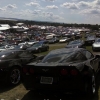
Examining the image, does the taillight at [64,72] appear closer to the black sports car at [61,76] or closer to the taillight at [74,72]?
the black sports car at [61,76]

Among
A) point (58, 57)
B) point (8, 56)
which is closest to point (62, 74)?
point (58, 57)

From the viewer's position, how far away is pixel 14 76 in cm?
693

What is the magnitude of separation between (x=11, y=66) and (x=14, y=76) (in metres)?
0.40

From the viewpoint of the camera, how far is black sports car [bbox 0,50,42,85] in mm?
6525

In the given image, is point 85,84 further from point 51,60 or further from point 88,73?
point 51,60

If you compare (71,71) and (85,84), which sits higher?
(71,71)

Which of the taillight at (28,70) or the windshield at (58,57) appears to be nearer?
the taillight at (28,70)

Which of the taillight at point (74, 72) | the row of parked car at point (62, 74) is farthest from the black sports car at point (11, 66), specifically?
the taillight at point (74, 72)

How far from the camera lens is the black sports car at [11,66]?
6525 millimetres

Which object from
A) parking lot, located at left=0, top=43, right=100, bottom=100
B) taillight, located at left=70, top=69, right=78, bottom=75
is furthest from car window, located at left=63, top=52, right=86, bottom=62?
parking lot, located at left=0, top=43, right=100, bottom=100

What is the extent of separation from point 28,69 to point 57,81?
94cm

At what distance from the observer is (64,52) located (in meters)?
5.99

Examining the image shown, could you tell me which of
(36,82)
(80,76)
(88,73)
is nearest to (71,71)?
(80,76)

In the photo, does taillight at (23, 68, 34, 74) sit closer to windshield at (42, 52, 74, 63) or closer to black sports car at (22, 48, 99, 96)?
black sports car at (22, 48, 99, 96)
